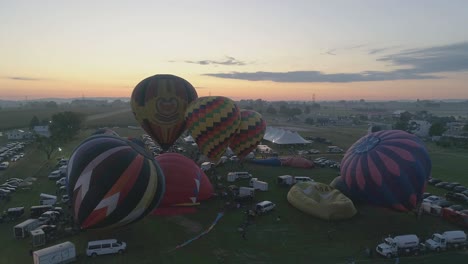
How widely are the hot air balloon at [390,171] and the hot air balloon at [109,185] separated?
11.9 meters

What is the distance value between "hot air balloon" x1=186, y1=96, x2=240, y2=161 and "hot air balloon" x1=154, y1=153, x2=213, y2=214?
616cm

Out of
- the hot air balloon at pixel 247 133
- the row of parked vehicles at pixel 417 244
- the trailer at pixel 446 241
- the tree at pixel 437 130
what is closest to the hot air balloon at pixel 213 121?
the hot air balloon at pixel 247 133

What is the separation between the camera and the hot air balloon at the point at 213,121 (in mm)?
29359

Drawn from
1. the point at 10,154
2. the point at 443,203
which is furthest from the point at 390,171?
the point at 10,154

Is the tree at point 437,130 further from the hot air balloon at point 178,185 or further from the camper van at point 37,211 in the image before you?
the camper van at point 37,211

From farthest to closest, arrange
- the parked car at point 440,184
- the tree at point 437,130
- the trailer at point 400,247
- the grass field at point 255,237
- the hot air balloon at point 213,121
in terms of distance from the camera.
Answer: the tree at point 437,130
the parked car at point 440,184
the hot air balloon at point 213,121
the trailer at point 400,247
the grass field at point 255,237

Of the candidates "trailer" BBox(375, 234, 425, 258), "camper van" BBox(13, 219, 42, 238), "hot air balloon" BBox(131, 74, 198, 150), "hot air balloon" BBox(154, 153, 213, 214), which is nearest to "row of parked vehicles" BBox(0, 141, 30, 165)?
"hot air balloon" BBox(131, 74, 198, 150)

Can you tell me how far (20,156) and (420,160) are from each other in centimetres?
4077

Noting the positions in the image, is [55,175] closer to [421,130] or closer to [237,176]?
[237,176]

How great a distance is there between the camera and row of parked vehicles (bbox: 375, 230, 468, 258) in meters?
17.3

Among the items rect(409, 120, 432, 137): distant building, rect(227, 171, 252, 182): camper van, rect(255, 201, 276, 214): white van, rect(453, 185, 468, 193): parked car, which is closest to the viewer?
rect(255, 201, 276, 214): white van

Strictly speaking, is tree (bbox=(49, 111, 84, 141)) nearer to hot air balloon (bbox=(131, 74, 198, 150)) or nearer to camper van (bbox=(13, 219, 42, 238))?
hot air balloon (bbox=(131, 74, 198, 150))

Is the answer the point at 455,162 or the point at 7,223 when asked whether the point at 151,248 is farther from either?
the point at 455,162

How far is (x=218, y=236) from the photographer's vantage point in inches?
759
